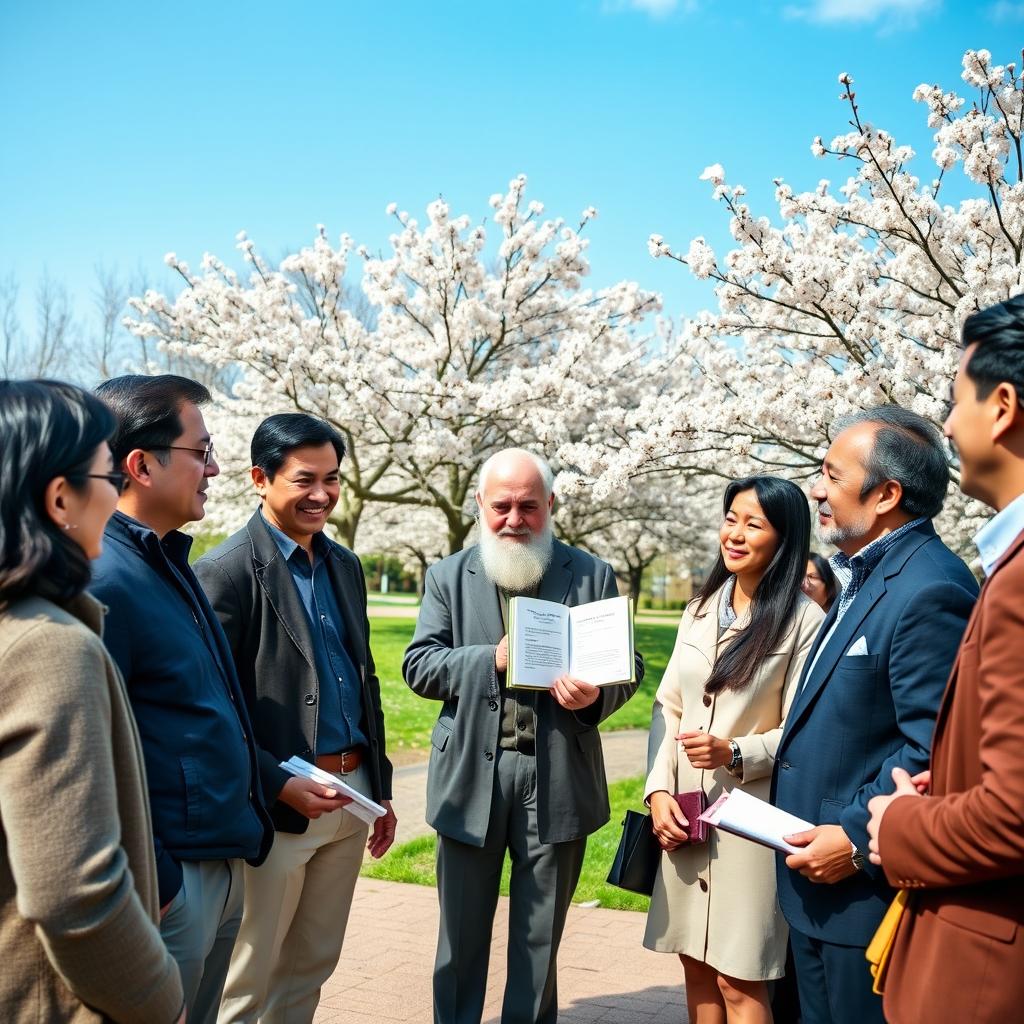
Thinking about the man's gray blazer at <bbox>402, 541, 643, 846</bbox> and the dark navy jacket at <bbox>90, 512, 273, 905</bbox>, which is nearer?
the dark navy jacket at <bbox>90, 512, 273, 905</bbox>

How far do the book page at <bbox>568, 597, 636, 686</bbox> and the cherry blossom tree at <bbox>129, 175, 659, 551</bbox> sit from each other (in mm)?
11772

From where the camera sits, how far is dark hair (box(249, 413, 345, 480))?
3.87m

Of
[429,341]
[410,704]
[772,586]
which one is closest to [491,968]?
[772,586]

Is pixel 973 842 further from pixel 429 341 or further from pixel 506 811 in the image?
pixel 429 341

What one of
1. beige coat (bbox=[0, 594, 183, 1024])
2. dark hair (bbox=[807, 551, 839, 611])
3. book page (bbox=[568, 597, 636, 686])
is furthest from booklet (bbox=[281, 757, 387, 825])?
dark hair (bbox=[807, 551, 839, 611])

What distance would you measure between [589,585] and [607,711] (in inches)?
21.8

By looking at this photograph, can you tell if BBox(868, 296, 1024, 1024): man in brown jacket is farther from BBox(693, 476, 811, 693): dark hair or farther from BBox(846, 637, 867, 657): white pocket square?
BBox(693, 476, 811, 693): dark hair

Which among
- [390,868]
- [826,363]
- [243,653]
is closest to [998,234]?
[826,363]

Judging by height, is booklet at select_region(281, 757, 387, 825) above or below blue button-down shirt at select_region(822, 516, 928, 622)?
below

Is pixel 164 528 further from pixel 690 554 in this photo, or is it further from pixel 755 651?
pixel 690 554

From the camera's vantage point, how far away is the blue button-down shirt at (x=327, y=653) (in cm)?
375

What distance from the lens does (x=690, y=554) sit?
2694cm

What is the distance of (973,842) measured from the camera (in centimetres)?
190

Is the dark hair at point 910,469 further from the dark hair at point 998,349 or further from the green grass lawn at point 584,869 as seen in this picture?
the green grass lawn at point 584,869
